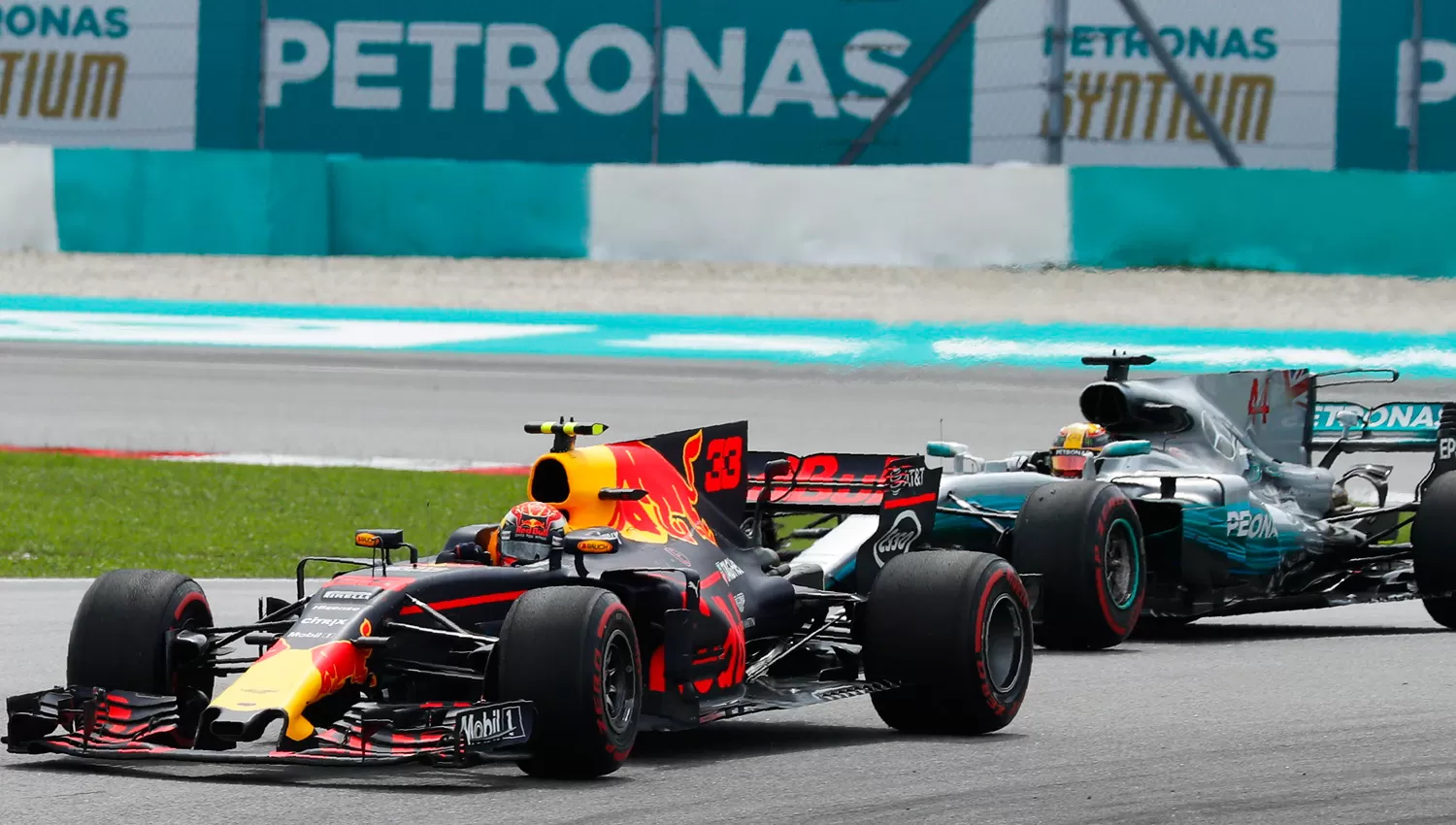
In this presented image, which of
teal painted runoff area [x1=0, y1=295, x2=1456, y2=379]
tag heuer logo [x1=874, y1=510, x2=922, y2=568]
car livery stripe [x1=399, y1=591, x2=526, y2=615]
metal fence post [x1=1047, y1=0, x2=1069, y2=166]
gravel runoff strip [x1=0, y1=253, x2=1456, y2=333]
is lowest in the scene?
car livery stripe [x1=399, y1=591, x2=526, y2=615]

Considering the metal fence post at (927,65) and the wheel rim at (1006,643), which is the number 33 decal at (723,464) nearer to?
the wheel rim at (1006,643)

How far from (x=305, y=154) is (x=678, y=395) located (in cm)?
508

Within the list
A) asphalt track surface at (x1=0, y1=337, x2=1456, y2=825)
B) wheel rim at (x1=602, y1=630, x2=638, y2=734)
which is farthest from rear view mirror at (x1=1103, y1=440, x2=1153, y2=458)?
wheel rim at (x1=602, y1=630, x2=638, y2=734)

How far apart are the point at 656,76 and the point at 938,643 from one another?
15.1 meters

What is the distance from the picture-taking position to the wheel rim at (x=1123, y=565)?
11.3 metres

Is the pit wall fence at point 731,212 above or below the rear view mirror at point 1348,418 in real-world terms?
above

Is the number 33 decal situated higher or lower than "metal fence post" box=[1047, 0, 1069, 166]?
lower

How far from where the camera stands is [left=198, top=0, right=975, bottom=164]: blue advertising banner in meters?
22.6

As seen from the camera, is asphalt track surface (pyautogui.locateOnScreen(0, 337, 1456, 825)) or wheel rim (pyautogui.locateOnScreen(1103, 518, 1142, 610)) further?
wheel rim (pyautogui.locateOnScreen(1103, 518, 1142, 610))

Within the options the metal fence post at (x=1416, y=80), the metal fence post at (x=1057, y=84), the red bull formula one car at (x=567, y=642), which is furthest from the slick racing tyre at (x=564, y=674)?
the metal fence post at (x=1416, y=80)

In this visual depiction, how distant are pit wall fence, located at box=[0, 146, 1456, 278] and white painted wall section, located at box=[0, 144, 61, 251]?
0.06 ft

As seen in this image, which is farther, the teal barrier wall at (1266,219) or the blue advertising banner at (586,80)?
the blue advertising banner at (586,80)

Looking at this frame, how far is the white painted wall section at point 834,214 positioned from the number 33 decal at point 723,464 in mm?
12558

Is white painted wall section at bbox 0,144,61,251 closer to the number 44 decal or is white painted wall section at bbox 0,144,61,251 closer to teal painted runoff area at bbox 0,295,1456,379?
teal painted runoff area at bbox 0,295,1456,379
